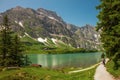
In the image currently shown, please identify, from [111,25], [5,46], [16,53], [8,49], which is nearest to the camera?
[111,25]

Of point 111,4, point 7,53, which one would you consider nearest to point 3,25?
point 7,53

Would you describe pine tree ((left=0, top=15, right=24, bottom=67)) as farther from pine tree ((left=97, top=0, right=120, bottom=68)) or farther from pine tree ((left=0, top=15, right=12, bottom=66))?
pine tree ((left=97, top=0, right=120, bottom=68))

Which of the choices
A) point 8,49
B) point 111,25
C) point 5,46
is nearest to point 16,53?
point 8,49

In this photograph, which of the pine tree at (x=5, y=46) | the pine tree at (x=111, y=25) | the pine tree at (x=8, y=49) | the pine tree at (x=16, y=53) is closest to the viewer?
the pine tree at (x=111, y=25)

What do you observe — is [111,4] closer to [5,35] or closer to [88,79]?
[88,79]

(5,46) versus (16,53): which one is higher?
(5,46)

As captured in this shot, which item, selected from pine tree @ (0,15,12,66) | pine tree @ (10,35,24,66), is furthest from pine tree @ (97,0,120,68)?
pine tree @ (10,35,24,66)

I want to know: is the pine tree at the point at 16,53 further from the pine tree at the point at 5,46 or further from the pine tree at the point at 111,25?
the pine tree at the point at 111,25

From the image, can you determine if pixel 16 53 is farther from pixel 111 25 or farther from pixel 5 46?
pixel 111 25

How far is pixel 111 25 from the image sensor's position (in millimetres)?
26828

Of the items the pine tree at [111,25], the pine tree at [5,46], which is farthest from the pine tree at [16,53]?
the pine tree at [111,25]

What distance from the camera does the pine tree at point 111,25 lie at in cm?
2336

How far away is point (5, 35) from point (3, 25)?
13.4 feet

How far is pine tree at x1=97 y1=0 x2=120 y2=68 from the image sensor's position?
2336 centimetres
